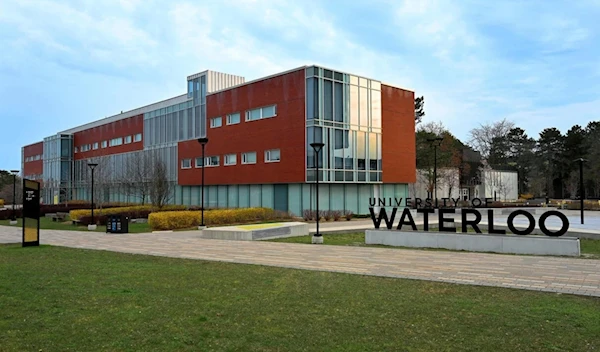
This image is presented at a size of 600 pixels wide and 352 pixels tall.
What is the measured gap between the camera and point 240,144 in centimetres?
4056

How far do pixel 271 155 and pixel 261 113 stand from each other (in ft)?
12.4

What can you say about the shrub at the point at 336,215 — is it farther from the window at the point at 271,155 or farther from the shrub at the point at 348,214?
the window at the point at 271,155

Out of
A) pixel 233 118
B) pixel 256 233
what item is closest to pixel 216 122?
pixel 233 118

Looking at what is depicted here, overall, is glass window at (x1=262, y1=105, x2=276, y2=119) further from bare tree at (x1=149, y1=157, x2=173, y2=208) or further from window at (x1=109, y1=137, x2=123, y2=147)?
window at (x1=109, y1=137, x2=123, y2=147)

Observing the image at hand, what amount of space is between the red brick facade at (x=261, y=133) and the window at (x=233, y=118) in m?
0.35

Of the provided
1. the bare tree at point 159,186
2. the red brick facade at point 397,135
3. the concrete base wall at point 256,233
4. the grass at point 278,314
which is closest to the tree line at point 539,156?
the red brick facade at point 397,135

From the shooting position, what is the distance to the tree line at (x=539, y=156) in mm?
77375

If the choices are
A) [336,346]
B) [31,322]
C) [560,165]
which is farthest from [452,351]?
[560,165]

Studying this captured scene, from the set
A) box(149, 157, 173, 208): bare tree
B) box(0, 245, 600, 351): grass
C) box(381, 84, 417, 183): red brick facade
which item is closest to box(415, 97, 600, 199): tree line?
box(381, 84, 417, 183): red brick facade

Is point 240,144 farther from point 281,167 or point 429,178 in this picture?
point 429,178

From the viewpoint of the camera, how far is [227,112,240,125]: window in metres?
41.3

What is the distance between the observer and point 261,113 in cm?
3900

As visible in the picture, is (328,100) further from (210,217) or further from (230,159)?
(210,217)

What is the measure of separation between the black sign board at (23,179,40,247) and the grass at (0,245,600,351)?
8090mm
